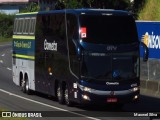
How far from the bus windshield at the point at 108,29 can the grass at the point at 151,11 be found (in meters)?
18.2

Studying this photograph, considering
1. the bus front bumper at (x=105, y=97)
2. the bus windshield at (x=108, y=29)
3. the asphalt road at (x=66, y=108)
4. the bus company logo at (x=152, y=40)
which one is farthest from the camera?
the bus company logo at (x=152, y=40)

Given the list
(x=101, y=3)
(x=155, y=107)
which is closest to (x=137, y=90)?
(x=155, y=107)

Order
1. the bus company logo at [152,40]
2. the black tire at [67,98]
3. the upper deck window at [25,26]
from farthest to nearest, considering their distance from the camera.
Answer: the bus company logo at [152,40] < the upper deck window at [25,26] < the black tire at [67,98]

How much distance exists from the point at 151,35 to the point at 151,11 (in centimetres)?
1091

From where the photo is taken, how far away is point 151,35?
2978 cm

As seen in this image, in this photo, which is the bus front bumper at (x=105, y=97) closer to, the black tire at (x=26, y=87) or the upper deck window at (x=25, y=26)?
the upper deck window at (x=25, y=26)

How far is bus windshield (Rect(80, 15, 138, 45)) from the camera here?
21.7 m

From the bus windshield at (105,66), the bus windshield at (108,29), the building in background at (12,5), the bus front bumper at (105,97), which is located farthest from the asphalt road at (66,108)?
the building in background at (12,5)

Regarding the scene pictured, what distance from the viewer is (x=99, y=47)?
70.7ft

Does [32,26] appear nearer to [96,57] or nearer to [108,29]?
[108,29]

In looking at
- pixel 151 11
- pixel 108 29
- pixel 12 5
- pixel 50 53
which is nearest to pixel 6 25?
pixel 12 5

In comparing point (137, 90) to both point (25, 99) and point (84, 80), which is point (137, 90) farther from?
point (25, 99)

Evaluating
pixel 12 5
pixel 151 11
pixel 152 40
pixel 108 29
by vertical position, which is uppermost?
pixel 108 29

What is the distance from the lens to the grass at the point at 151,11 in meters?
40.5
